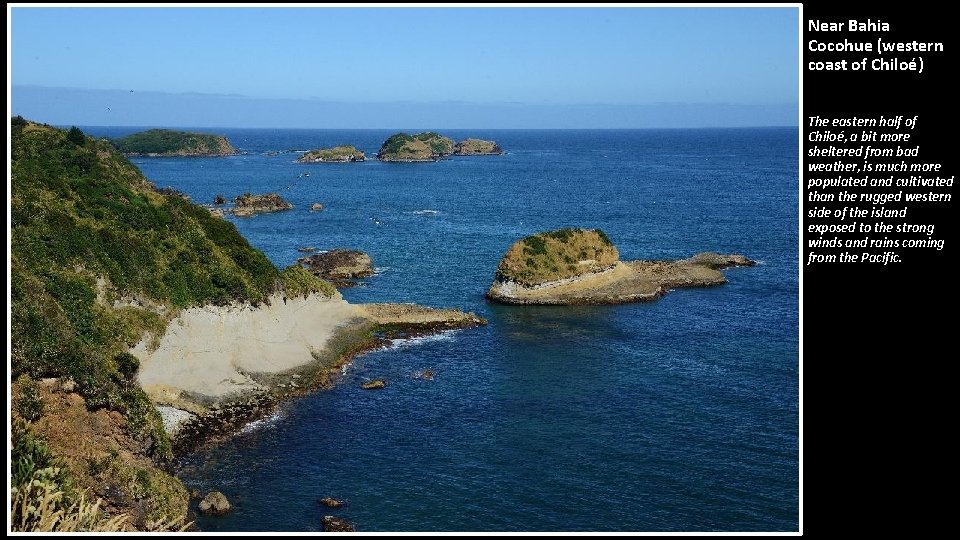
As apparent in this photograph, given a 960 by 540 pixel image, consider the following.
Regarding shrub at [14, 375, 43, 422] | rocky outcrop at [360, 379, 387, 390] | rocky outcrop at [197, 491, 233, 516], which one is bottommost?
rocky outcrop at [197, 491, 233, 516]

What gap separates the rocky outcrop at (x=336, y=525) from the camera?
38.4 metres

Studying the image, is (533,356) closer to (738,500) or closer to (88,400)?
(738,500)

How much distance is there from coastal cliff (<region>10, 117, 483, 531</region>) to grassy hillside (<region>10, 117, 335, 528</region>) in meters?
0.10

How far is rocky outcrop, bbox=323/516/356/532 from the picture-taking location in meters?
38.4

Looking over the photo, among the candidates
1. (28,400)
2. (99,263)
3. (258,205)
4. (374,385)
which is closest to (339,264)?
(374,385)

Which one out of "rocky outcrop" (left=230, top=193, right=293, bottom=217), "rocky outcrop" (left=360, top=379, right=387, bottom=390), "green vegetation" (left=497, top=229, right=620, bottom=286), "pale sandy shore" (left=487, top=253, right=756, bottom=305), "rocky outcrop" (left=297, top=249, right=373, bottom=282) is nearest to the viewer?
"rocky outcrop" (left=360, top=379, right=387, bottom=390)

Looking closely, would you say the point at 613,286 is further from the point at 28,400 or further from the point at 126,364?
the point at 28,400

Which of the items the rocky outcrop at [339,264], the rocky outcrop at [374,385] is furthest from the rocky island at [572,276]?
the rocky outcrop at [374,385]

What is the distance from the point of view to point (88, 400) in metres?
40.8

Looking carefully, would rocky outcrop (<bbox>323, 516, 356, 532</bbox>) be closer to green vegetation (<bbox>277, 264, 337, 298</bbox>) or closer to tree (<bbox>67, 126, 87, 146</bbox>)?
green vegetation (<bbox>277, 264, 337, 298</bbox>)

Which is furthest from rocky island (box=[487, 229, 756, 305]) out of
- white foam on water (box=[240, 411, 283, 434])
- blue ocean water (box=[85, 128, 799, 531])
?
white foam on water (box=[240, 411, 283, 434])

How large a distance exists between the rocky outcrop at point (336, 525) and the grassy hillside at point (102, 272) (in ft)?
25.4

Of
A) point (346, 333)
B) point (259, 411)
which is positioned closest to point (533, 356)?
point (346, 333)
